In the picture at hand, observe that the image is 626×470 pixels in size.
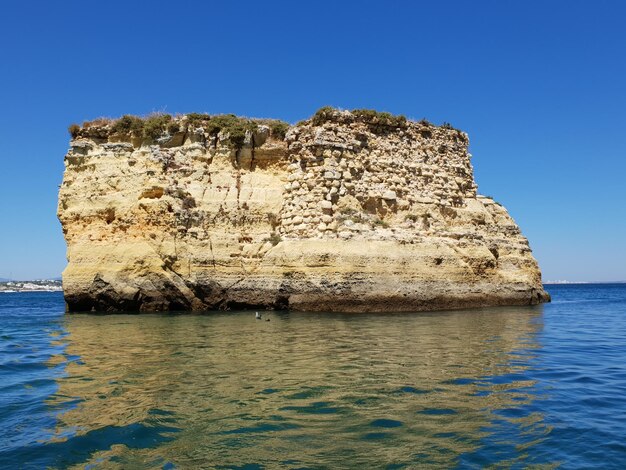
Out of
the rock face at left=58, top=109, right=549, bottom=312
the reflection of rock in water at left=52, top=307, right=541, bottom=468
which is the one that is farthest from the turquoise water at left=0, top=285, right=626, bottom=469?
the rock face at left=58, top=109, right=549, bottom=312

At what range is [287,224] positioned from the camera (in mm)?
23266

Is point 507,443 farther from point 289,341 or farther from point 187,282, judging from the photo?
point 187,282

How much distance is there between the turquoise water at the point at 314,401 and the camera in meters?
5.21

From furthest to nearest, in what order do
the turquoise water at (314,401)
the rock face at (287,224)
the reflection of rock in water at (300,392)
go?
1. the rock face at (287,224)
2. the reflection of rock in water at (300,392)
3. the turquoise water at (314,401)

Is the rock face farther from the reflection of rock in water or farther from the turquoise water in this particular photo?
the turquoise water

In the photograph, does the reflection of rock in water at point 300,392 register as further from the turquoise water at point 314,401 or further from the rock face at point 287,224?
the rock face at point 287,224

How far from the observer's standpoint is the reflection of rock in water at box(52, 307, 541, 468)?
17.6 ft

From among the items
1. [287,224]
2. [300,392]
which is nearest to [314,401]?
[300,392]

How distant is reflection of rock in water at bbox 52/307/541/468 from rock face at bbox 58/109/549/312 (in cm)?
703

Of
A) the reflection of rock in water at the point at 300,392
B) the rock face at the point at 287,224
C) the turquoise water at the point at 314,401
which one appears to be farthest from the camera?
the rock face at the point at 287,224

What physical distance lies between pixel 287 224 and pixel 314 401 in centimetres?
1652

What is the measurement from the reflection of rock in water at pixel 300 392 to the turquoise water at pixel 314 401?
25 mm

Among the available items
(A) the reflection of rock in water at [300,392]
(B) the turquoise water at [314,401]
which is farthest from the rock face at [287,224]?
(B) the turquoise water at [314,401]

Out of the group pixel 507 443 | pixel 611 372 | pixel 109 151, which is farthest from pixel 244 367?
pixel 109 151
